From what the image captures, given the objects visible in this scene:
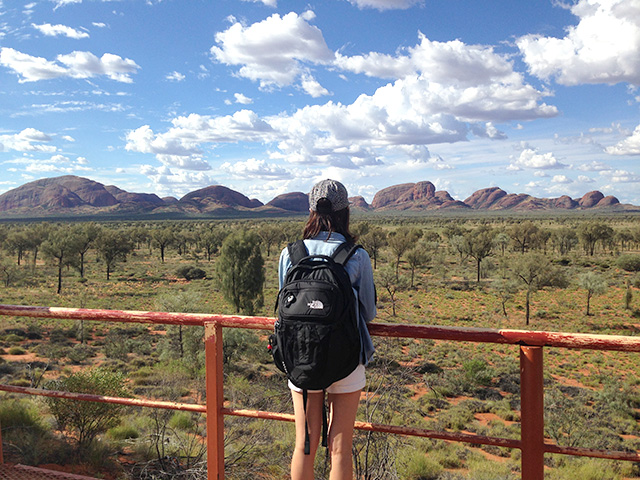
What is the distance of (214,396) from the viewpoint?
2.82 m

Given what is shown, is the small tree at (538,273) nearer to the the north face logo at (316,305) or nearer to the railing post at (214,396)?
the railing post at (214,396)

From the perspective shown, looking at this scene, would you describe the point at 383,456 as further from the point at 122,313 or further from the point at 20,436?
the point at 20,436

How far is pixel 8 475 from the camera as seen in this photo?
336 centimetres

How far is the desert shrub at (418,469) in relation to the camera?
6945 mm

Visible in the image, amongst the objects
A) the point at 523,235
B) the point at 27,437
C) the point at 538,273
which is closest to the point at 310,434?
the point at 27,437

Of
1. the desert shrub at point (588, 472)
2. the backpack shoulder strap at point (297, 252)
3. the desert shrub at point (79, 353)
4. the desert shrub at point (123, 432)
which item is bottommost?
the desert shrub at point (79, 353)

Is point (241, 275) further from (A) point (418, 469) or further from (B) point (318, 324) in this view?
(B) point (318, 324)

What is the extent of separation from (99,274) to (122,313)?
53.3 metres

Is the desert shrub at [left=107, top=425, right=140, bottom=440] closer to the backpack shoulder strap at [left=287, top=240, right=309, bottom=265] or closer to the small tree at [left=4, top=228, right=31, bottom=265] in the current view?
the backpack shoulder strap at [left=287, top=240, right=309, bottom=265]

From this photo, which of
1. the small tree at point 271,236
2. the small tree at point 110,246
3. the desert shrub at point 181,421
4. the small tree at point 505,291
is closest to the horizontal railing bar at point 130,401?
the desert shrub at point 181,421

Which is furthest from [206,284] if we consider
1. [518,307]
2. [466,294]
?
[518,307]

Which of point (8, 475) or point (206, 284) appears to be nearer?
point (8, 475)

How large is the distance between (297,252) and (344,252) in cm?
26

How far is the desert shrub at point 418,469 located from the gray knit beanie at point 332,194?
5.78m
